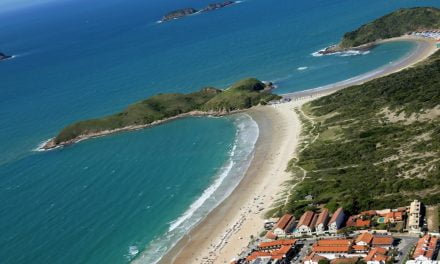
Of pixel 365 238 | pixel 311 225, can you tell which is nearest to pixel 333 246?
pixel 365 238

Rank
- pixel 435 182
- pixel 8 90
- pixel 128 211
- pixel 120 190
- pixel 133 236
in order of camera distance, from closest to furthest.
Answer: pixel 435 182, pixel 133 236, pixel 128 211, pixel 120 190, pixel 8 90

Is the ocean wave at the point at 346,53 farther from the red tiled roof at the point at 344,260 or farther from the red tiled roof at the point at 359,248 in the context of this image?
the red tiled roof at the point at 344,260

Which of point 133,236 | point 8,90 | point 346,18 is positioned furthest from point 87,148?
point 346,18

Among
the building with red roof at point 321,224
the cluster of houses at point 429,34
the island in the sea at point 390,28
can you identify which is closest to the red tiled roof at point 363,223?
the building with red roof at point 321,224

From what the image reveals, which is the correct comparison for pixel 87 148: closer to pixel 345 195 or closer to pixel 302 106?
pixel 302 106

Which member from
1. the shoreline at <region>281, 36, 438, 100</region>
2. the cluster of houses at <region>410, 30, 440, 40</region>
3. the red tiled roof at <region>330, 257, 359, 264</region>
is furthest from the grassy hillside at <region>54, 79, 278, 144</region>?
the red tiled roof at <region>330, 257, 359, 264</region>

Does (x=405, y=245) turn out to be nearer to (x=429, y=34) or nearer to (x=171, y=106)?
(x=171, y=106)

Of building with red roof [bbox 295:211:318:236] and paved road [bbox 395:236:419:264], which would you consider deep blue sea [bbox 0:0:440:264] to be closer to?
building with red roof [bbox 295:211:318:236]
